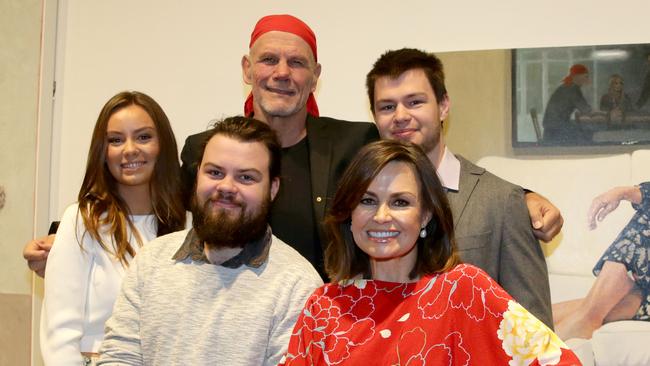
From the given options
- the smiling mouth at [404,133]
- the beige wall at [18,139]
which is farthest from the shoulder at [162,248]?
the beige wall at [18,139]

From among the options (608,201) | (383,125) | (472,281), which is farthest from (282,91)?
(608,201)

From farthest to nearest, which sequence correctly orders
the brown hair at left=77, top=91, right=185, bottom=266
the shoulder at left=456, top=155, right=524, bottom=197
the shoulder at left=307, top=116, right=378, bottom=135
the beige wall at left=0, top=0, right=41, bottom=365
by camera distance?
1. the beige wall at left=0, top=0, right=41, bottom=365
2. the shoulder at left=307, top=116, right=378, bottom=135
3. the brown hair at left=77, top=91, right=185, bottom=266
4. the shoulder at left=456, top=155, right=524, bottom=197

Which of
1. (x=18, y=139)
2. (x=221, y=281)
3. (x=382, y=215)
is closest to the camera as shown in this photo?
(x=382, y=215)

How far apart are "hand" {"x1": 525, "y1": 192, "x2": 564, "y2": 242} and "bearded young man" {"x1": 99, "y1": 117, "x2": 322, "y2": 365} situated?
71 centimetres

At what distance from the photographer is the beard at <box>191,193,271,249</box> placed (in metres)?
2.21

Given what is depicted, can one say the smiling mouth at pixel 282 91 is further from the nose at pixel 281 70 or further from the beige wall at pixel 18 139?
the beige wall at pixel 18 139

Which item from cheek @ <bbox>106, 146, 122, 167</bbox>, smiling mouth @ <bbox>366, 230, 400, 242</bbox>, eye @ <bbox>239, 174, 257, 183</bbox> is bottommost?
smiling mouth @ <bbox>366, 230, 400, 242</bbox>

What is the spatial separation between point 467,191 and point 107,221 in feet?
3.81

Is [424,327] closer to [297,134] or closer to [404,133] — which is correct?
[404,133]

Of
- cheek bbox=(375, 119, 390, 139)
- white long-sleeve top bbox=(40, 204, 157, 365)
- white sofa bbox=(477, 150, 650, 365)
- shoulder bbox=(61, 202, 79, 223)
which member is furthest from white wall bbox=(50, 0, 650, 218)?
white long-sleeve top bbox=(40, 204, 157, 365)

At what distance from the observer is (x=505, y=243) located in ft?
7.84

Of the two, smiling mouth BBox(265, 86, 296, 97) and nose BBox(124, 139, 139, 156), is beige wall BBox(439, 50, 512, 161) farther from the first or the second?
nose BBox(124, 139, 139, 156)

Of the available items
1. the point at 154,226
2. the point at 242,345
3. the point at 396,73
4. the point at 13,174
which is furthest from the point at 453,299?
the point at 13,174

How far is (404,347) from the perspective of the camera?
6.13 ft
